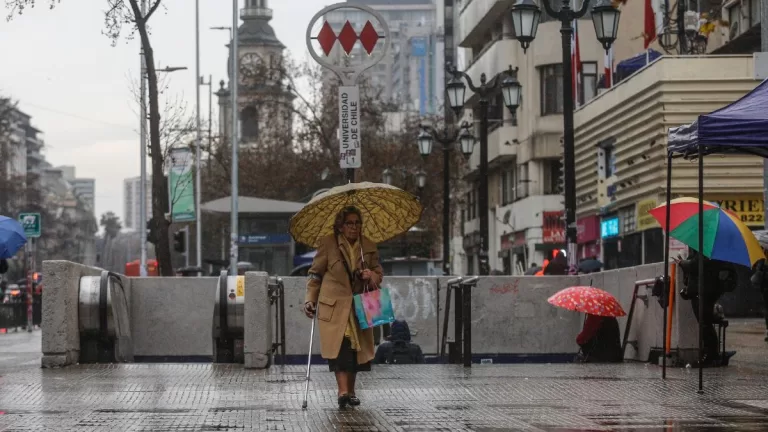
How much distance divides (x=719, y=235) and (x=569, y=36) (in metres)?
7.56

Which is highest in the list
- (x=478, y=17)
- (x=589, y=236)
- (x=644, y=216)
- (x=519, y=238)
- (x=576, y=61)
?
(x=478, y=17)

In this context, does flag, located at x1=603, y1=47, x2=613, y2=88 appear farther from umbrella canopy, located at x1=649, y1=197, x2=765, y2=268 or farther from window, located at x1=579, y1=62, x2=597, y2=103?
→ umbrella canopy, located at x1=649, y1=197, x2=765, y2=268

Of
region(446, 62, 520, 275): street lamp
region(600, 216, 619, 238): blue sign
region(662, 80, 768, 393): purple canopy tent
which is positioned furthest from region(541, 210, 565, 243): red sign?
region(662, 80, 768, 393): purple canopy tent

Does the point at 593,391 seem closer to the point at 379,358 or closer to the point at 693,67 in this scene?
the point at 379,358

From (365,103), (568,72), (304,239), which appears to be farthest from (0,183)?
(304,239)

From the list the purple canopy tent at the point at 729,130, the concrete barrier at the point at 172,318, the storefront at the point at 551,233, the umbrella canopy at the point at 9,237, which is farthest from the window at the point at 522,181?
the purple canopy tent at the point at 729,130

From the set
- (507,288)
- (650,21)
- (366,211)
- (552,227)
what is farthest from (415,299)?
(552,227)

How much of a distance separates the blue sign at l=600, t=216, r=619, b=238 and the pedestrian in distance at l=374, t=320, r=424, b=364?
2364 centimetres

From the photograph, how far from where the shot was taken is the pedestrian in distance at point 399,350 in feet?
68.2

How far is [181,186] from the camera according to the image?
46969mm

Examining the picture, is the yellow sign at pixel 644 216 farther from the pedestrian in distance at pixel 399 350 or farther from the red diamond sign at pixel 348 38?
the red diamond sign at pixel 348 38

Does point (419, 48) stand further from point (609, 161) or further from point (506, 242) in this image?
point (609, 161)

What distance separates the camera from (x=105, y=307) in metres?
19.9

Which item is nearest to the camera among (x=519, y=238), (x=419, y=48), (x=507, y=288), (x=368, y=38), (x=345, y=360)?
(x=345, y=360)
